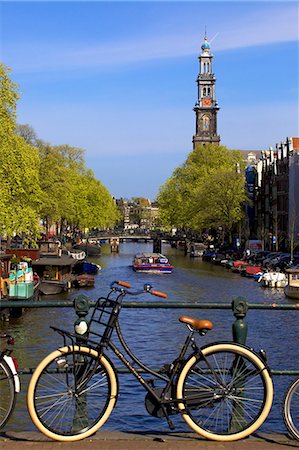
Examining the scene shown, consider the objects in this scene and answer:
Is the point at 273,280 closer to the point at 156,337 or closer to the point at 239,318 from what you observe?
the point at 156,337

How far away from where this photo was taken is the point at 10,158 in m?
38.8

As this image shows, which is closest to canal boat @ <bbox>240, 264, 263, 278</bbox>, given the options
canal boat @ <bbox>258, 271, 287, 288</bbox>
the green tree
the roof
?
canal boat @ <bbox>258, 271, 287, 288</bbox>

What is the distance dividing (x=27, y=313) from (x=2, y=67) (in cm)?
1307

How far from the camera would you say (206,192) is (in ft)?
309

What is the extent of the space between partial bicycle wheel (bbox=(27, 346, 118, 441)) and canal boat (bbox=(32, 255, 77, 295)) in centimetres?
4437

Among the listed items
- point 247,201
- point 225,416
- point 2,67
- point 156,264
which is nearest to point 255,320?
point 2,67

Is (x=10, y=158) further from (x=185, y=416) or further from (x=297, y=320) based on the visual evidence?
(x=185, y=416)

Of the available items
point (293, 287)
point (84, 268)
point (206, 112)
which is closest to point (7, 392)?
point (293, 287)

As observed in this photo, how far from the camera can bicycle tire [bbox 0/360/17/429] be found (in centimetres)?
657

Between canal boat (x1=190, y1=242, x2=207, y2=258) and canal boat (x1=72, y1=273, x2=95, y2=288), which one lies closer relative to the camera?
canal boat (x1=72, y1=273, x2=95, y2=288)

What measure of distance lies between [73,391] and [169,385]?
90cm

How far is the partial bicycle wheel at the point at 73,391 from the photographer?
21.1ft

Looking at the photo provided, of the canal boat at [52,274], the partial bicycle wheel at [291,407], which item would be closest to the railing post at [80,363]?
the partial bicycle wheel at [291,407]

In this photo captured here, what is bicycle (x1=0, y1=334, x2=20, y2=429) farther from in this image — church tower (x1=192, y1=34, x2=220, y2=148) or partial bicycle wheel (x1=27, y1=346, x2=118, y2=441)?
church tower (x1=192, y1=34, x2=220, y2=148)
